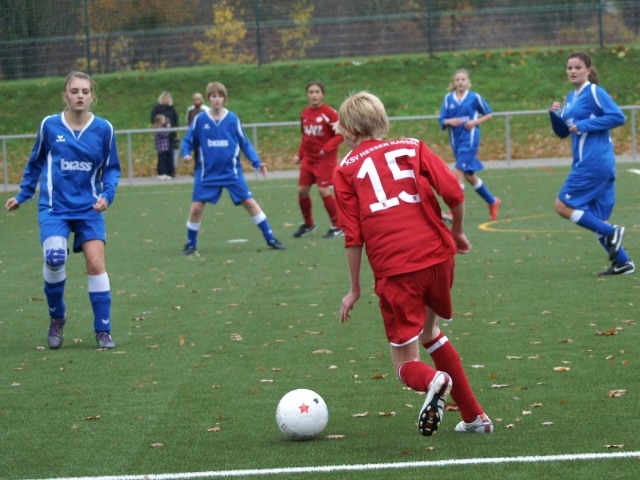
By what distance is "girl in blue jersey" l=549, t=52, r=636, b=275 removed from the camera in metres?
10.8

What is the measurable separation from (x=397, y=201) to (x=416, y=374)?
0.79m

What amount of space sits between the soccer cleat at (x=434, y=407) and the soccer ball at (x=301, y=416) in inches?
28.2

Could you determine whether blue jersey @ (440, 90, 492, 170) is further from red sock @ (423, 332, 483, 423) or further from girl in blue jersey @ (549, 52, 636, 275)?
red sock @ (423, 332, 483, 423)

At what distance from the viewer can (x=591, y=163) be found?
11.0 meters

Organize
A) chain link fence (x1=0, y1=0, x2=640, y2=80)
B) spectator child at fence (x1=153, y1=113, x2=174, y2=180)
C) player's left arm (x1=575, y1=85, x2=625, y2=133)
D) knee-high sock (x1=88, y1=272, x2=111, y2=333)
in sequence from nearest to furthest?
knee-high sock (x1=88, y1=272, x2=111, y2=333), player's left arm (x1=575, y1=85, x2=625, y2=133), spectator child at fence (x1=153, y1=113, x2=174, y2=180), chain link fence (x1=0, y1=0, x2=640, y2=80)

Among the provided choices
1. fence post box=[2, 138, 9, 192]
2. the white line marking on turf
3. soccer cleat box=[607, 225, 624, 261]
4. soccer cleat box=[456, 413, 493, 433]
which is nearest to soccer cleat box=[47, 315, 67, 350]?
the white line marking on turf

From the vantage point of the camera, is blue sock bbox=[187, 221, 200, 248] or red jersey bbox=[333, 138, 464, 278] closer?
red jersey bbox=[333, 138, 464, 278]

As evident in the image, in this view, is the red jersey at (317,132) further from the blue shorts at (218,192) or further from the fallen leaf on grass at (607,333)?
the fallen leaf on grass at (607,333)

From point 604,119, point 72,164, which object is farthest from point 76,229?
point 604,119

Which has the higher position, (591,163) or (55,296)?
(591,163)

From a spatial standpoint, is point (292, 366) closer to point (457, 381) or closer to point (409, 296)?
point (457, 381)

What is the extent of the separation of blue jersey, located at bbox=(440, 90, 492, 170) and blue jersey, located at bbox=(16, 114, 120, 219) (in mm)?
9060

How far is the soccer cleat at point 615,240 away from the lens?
10936 mm

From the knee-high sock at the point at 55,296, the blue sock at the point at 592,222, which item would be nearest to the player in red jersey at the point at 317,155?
the blue sock at the point at 592,222
